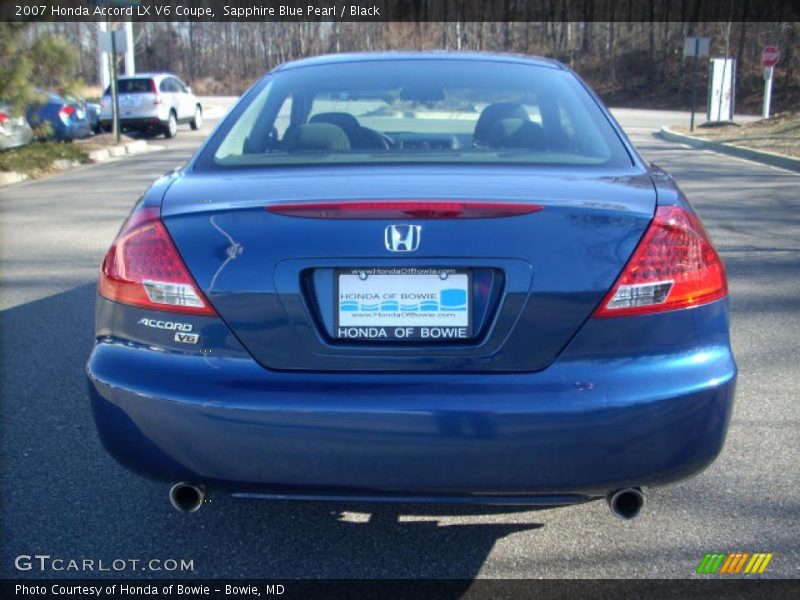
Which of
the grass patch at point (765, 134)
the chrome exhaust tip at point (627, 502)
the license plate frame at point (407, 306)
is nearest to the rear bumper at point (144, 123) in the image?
the grass patch at point (765, 134)

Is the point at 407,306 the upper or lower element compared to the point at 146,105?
upper

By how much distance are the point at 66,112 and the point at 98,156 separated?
2.08 metres

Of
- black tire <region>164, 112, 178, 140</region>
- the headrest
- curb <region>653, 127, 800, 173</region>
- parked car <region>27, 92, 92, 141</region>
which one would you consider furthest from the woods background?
the headrest

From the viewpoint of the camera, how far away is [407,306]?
7.76ft

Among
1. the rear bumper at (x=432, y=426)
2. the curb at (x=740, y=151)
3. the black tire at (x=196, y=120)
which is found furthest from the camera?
the black tire at (x=196, y=120)

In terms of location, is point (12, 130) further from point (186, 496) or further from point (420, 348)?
point (420, 348)

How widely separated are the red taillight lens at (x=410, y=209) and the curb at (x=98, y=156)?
13.1 m

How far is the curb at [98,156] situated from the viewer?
14.4 m

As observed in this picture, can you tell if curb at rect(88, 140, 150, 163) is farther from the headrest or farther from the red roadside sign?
the red roadside sign

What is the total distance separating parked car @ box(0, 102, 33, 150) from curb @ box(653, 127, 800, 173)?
13183 millimetres

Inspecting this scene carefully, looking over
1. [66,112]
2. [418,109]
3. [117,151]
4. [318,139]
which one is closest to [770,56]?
[117,151]

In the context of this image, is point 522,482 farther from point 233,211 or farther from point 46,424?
point 46,424

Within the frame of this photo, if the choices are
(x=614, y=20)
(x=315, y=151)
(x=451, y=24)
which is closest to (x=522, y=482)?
(x=315, y=151)

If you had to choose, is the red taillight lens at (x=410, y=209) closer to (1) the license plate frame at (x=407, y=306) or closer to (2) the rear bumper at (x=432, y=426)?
(1) the license plate frame at (x=407, y=306)
